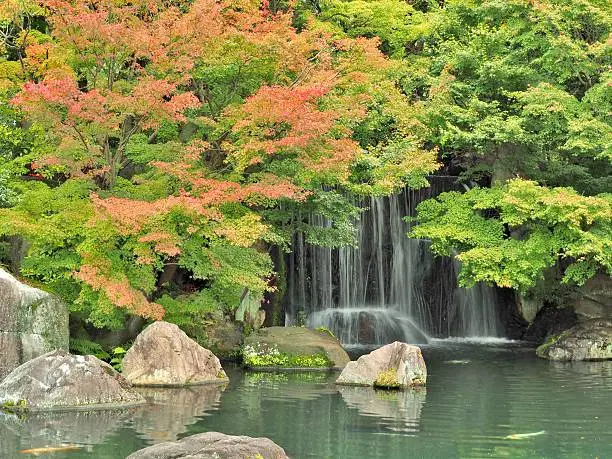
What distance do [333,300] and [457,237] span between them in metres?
5.67

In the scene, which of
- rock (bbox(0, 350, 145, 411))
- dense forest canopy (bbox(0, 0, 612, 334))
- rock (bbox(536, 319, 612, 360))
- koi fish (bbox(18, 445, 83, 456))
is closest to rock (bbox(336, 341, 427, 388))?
dense forest canopy (bbox(0, 0, 612, 334))

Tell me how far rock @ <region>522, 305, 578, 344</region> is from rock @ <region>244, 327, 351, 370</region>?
8.50 m

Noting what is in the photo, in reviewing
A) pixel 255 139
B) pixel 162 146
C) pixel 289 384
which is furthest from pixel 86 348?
pixel 255 139

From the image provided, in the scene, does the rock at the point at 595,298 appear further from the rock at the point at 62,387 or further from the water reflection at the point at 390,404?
the rock at the point at 62,387

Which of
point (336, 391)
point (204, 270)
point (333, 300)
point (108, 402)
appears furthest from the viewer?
point (333, 300)

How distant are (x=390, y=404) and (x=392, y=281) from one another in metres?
13.4

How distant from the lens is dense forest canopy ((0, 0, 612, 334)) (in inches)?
690

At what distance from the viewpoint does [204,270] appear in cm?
1861

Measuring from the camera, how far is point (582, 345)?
23.4 m

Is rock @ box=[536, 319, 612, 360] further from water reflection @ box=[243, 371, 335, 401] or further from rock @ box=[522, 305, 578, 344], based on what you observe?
water reflection @ box=[243, 371, 335, 401]

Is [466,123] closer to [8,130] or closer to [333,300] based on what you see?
[333,300]

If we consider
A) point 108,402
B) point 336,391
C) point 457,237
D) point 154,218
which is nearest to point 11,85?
point 154,218

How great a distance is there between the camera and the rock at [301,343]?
20797 millimetres

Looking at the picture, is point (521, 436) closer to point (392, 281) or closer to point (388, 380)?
point (388, 380)
